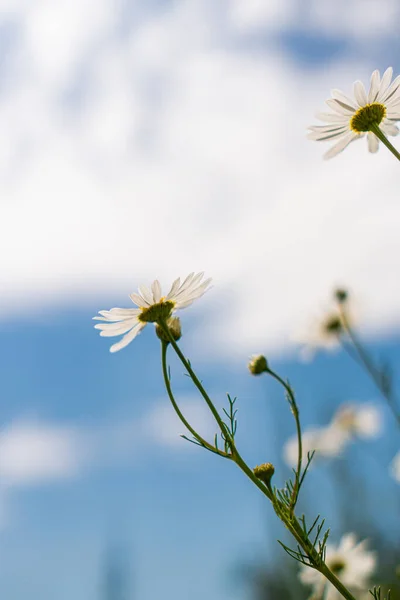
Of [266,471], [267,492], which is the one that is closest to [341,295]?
[266,471]

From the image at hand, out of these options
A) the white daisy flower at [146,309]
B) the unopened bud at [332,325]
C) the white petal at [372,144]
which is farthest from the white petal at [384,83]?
the unopened bud at [332,325]

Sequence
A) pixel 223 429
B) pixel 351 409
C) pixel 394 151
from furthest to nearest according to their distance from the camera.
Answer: pixel 351 409 < pixel 394 151 < pixel 223 429

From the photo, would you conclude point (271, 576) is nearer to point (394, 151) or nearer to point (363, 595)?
point (363, 595)

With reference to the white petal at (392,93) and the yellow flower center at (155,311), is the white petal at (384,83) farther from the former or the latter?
the yellow flower center at (155,311)

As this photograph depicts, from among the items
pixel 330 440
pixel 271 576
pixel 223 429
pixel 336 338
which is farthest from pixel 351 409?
pixel 271 576

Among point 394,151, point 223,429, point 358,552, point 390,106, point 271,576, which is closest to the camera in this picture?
point 223,429

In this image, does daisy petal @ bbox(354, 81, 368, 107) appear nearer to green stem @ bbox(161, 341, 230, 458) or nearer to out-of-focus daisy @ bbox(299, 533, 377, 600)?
green stem @ bbox(161, 341, 230, 458)

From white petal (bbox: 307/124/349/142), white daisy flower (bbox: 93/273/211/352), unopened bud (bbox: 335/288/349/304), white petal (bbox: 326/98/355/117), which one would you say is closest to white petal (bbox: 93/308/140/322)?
white daisy flower (bbox: 93/273/211/352)
